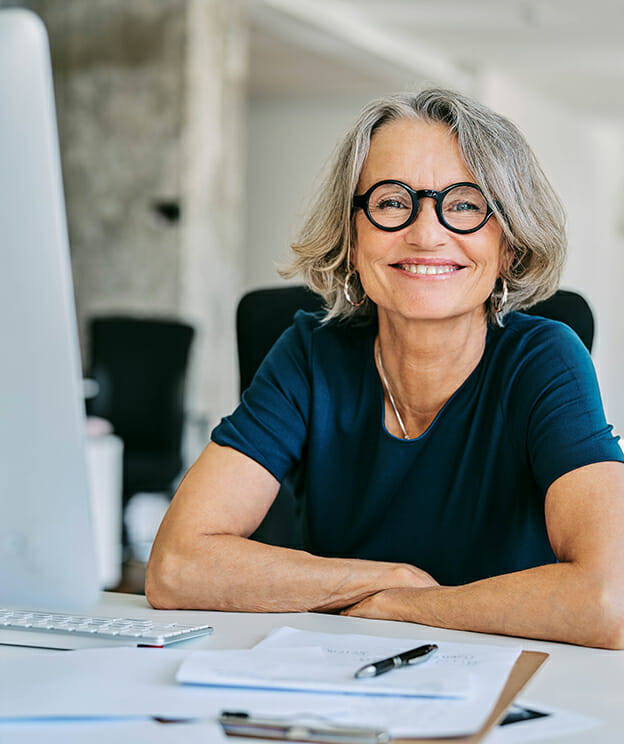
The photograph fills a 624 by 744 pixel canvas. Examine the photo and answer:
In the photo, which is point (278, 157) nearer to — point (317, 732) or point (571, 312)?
point (571, 312)

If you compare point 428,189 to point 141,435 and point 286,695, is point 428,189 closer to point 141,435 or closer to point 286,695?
point 286,695

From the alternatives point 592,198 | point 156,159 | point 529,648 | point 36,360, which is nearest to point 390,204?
point 529,648

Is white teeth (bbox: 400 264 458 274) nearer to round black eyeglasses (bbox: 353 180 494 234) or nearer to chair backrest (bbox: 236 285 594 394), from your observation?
round black eyeglasses (bbox: 353 180 494 234)

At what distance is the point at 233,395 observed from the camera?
6.39 metres

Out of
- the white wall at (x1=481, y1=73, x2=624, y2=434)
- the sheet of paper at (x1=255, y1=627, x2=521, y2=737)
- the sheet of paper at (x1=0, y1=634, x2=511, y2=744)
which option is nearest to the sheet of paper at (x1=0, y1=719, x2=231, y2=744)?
the sheet of paper at (x1=0, y1=634, x2=511, y2=744)

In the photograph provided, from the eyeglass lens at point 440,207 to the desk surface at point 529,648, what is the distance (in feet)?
2.00

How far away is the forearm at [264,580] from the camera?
4.28 ft

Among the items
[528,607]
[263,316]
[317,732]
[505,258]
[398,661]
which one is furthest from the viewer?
[263,316]

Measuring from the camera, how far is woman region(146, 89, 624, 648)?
1.35 metres

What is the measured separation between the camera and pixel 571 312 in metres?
1.71

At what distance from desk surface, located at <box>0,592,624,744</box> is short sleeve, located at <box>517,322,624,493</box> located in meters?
0.28

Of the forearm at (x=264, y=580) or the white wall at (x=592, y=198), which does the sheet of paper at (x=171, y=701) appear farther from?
the white wall at (x=592, y=198)

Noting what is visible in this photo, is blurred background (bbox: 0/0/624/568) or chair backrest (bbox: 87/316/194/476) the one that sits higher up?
blurred background (bbox: 0/0/624/568)

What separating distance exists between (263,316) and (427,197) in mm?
436
